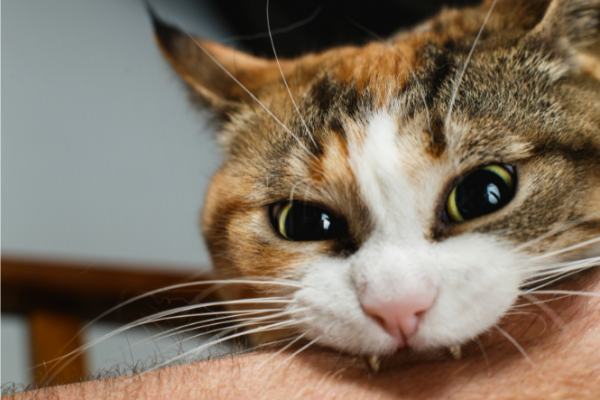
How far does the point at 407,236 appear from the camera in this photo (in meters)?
0.62

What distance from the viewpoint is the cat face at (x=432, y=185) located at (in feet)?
1.90

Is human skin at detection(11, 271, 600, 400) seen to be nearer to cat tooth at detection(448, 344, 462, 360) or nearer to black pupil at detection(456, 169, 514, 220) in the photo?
cat tooth at detection(448, 344, 462, 360)

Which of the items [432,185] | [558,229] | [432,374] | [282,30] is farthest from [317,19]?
[432,374]

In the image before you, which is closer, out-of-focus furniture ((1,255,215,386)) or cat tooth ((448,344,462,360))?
cat tooth ((448,344,462,360))

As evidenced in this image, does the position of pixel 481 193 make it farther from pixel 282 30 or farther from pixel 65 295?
pixel 65 295

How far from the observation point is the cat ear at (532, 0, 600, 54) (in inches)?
28.0

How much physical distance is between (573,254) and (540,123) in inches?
8.3

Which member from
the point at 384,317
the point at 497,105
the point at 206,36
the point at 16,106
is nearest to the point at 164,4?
the point at 206,36

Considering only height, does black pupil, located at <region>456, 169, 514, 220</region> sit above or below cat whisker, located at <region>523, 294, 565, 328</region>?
above

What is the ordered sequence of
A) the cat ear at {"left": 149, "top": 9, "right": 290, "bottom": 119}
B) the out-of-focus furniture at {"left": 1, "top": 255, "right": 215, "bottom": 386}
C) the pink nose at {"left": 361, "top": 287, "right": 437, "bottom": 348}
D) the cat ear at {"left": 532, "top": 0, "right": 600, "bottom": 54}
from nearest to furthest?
the pink nose at {"left": 361, "top": 287, "right": 437, "bottom": 348} → the cat ear at {"left": 532, "top": 0, "right": 600, "bottom": 54} → the cat ear at {"left": 149, "top": 9, "right": 290, "bottom": 119} → the out-of-focus furniture at {"left": 1, "top": 255, "right": 215, "bottom": 386}

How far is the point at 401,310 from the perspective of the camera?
0.56 metres

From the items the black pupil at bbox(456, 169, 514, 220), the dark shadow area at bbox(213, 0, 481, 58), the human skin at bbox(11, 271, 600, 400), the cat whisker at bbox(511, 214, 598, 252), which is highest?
the dark shadow area at bbox(213, 0, 481, 58)

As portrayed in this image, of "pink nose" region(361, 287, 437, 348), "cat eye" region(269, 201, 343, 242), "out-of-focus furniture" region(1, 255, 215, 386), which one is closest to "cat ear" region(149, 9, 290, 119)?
"cat eye" region(269, 201, 343, 242)

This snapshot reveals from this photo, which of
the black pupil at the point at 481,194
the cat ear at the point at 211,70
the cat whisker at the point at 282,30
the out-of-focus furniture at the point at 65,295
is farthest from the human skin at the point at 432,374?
the cat whisker at the point at 282,30
